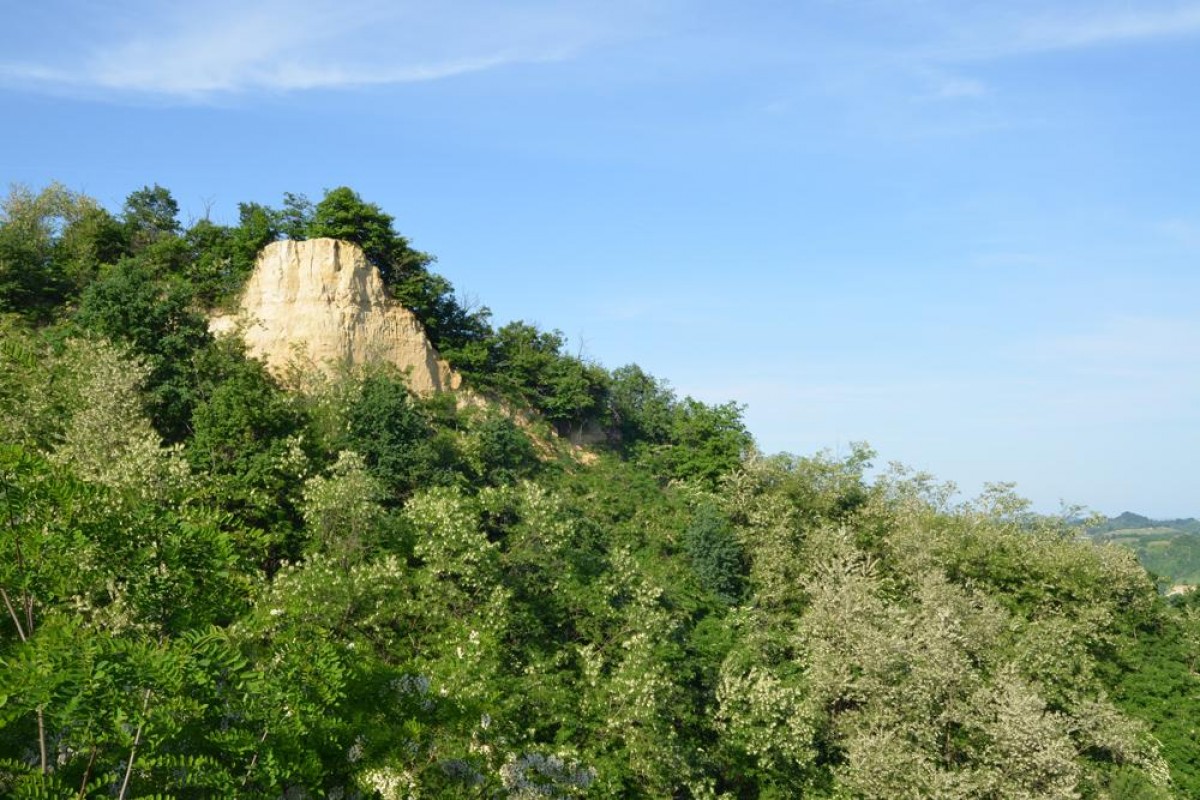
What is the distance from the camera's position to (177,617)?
9.77 meters

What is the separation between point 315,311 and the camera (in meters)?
39.1

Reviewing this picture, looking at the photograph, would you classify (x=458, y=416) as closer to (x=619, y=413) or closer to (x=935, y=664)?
(x=619, y=413)

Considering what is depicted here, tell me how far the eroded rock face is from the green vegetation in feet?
5.85

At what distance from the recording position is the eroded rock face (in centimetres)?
3878

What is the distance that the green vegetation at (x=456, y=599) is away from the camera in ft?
32.4

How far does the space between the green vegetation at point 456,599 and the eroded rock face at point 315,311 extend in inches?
70.2

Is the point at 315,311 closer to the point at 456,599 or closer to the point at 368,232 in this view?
the point at 368,232

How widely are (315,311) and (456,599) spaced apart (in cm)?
1978

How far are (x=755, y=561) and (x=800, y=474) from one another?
6.40m

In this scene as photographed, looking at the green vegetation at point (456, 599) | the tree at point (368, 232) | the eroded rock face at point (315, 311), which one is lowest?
the green vegetation at point (456, 599)

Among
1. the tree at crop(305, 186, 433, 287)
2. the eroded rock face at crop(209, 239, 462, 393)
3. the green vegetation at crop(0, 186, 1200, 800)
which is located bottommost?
the green vegetation at crop(0, 186, 1200, 800)

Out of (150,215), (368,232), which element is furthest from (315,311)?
(150,215)

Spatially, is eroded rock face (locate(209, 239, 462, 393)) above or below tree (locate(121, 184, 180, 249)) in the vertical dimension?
below

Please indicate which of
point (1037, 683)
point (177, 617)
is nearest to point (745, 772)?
point (1037, 683)
